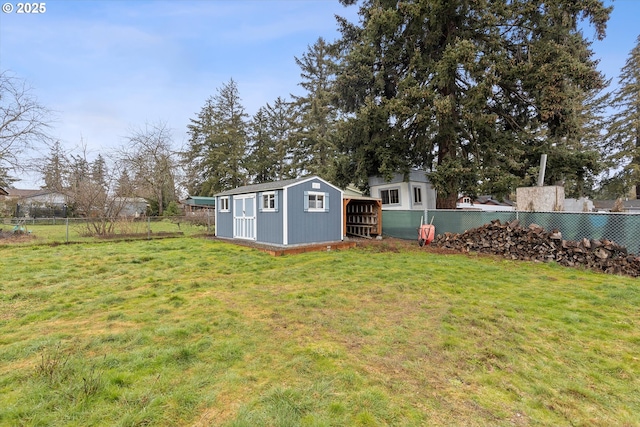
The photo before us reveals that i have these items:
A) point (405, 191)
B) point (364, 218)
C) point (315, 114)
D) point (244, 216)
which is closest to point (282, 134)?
point (315, 114)

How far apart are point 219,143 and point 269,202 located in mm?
20319

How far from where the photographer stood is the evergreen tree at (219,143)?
26.3m

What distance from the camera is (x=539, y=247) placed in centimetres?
753

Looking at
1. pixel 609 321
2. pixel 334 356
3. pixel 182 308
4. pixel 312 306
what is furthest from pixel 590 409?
pixel 182 308

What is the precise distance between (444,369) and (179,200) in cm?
3197

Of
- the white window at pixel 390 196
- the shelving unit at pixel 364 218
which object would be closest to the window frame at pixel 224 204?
the shelving unit at pixel 364 218

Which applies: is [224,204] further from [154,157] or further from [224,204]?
[154,157]

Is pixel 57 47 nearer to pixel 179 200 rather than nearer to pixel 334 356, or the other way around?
pixel 334 356

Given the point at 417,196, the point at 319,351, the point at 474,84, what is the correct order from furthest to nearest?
the point at 417,196
the point at 474,84
the point at 319,351

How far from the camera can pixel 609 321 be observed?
3.62 meters

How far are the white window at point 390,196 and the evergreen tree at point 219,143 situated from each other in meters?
16.2

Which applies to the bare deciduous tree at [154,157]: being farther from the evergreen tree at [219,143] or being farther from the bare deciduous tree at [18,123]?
the bare deciduous tree at [18,123]

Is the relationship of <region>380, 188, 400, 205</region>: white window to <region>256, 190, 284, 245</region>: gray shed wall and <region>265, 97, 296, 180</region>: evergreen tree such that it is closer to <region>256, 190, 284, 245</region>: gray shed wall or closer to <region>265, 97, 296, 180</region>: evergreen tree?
<region>256, 190, 284, 245</region>: gray shed wall

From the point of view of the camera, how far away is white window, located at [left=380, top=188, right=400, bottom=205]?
14298mm
